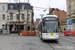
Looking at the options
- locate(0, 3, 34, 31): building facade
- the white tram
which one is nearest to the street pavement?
the white tram

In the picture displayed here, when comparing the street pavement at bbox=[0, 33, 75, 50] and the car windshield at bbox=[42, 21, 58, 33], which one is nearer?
the street pavement at bbox=[0, 33, 75, 50]

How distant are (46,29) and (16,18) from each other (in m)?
31.6

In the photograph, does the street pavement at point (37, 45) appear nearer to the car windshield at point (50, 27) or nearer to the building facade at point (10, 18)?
the car windshield at point (50, 27)

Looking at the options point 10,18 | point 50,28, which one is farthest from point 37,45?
point 10,18

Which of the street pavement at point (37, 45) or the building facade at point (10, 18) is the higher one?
the building facade at point (10, 18)

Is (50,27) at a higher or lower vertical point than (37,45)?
higher

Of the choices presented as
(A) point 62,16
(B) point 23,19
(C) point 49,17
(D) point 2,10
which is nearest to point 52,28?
(C) point 49,17

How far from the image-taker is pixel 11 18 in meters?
44.9

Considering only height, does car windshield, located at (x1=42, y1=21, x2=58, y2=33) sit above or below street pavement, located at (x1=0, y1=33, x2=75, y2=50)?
above

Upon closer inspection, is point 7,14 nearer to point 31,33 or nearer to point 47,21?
point 31,33

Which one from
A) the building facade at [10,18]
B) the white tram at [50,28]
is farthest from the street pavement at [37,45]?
the building facade at [10,18]

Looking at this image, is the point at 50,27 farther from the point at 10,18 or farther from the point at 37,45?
the point at 10,18

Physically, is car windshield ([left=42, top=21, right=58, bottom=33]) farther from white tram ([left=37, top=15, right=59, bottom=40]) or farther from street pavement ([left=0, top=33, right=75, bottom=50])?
street pavement ([left=0, top=33, right=75, bottom=50])

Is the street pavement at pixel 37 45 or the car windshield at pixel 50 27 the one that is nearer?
the street pavement at pixel 37 45
